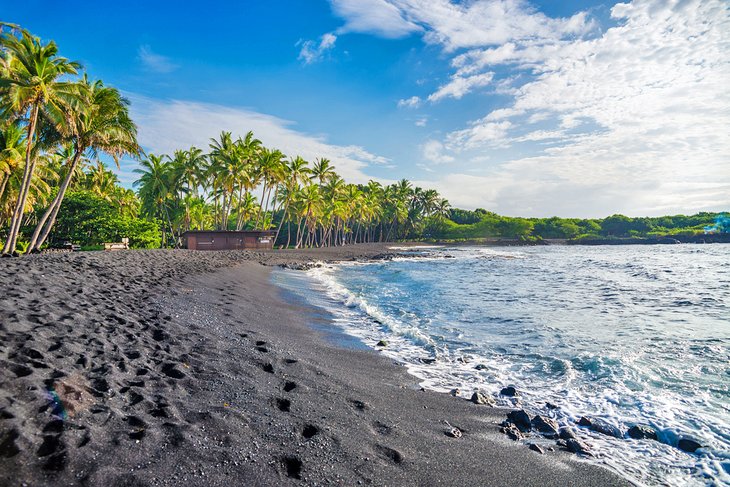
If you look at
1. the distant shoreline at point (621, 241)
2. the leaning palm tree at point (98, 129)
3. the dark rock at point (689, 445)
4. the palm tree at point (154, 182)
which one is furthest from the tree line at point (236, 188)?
the dark rock at point (689, 445)

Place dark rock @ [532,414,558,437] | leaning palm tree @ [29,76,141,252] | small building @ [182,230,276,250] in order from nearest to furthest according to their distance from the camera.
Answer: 1. dark rock @ [532,414,558,437]
2. leaning palm tree @ [29,76,141,252]
3. small building @ [182,230,276,250]

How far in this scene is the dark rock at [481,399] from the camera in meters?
4.84

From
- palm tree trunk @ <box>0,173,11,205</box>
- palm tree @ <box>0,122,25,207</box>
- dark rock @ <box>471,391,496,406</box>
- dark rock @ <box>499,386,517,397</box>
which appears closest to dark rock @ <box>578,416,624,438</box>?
dark rock @ <box>499,386,517,397</box>

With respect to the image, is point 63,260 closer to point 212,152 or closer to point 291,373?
point 291,373

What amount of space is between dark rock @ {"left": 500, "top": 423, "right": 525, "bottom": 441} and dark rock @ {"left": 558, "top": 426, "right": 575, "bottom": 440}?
0.44 meters

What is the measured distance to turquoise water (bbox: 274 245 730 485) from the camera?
4.02m

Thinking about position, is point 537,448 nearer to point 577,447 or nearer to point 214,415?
point 577,447

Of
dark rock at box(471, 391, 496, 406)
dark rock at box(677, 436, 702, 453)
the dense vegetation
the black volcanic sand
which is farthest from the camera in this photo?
the dense vegetation

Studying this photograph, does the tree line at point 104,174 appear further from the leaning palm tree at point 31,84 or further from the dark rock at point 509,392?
the dark rock at point 509,392

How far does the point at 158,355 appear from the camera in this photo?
4953 mm

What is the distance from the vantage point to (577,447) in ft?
12.3

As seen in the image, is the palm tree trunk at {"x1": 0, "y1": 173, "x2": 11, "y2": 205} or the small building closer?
the palm tree trunk at {"x1": 0, "y1": 173, "x2": 11, "y2": 205}

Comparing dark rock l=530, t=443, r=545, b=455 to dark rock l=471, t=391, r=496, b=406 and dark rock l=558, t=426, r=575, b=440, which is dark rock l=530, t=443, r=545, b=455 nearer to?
dark rock l=558, t=426, r=575, b=440

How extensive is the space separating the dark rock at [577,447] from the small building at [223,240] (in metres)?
36.5
